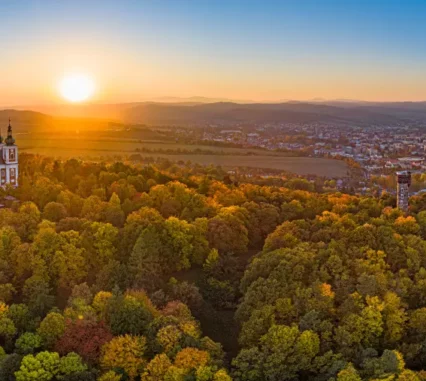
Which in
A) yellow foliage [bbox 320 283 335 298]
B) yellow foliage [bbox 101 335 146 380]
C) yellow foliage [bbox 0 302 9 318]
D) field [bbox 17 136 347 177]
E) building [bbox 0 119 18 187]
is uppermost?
building [bbox 0 119 18 187]

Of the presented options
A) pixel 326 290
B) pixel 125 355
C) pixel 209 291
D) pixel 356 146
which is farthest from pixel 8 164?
pixel 356 146

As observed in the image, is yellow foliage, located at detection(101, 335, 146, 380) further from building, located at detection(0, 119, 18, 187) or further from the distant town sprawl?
the distant town sprawl

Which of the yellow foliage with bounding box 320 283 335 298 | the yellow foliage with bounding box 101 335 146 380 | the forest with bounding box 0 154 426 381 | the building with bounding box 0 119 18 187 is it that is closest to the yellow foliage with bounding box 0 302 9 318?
the forest with bounding box 0 154 426 381

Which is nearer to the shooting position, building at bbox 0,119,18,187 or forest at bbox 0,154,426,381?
forest at bbox 0,154,426,381

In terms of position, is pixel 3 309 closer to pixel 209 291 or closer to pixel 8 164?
pixel 209 291

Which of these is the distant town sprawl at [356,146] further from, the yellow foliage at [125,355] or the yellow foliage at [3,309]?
the yellow foliage at [3,309]
